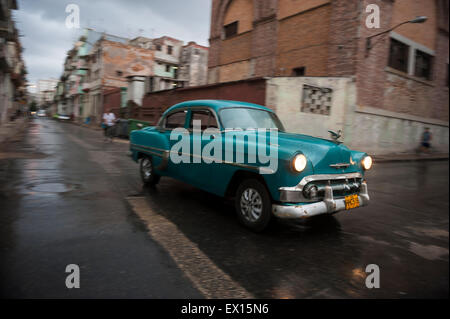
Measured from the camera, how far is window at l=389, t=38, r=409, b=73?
16062 mm

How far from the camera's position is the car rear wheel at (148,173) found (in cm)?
600

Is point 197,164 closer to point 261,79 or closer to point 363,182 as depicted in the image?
point 363,182

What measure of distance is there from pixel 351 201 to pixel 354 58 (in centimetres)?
1175

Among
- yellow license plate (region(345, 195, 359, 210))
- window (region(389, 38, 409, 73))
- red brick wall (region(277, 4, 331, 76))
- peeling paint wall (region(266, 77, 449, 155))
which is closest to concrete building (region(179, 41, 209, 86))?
red brick wall (region(277, 4, 331, 76))

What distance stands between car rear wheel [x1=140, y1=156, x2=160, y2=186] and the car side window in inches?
59.7

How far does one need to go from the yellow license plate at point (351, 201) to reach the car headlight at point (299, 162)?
846 mm

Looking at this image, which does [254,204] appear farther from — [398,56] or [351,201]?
[398,56]

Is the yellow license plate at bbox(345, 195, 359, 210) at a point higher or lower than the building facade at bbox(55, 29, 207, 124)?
lower

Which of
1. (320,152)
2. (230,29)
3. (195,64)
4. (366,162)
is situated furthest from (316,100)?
(195,64)

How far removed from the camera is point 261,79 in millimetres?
12109

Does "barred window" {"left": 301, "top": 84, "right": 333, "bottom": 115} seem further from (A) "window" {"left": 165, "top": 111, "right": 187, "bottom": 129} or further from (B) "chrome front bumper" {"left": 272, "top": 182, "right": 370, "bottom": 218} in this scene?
(B) "chrome front bumper" {"left": 272, "top": 182, "right": 370, "bottom": 218}

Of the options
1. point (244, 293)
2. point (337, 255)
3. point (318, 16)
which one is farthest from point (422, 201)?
point (318, 16)

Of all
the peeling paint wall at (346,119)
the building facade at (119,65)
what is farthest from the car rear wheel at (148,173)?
the building facade at (119,65)
